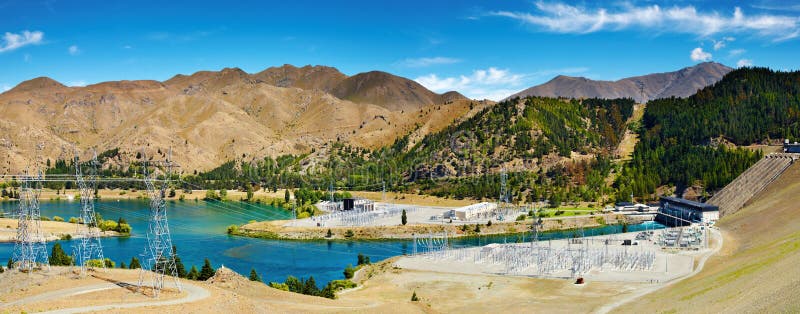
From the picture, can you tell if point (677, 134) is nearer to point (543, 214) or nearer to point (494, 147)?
point (494, 147)

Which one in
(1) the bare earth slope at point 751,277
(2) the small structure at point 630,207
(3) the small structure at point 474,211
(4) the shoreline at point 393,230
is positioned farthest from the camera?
(2) the small structure at point 630,207

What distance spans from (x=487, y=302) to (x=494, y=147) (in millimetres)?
140729

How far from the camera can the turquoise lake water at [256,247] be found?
8793 cm

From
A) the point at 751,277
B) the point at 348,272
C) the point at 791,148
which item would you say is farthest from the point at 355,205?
the point at 751,277

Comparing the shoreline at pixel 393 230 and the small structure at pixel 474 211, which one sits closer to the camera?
the shoreline at pixel 393 230

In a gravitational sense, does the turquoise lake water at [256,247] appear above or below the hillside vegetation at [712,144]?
below

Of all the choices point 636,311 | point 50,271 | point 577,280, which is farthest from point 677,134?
point 50,271

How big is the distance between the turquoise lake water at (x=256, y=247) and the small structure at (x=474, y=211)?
13.5 m

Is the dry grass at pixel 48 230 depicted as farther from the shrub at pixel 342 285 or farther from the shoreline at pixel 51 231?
the shrub at pixel 342 285

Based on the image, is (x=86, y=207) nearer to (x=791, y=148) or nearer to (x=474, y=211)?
(x=474, y=211)

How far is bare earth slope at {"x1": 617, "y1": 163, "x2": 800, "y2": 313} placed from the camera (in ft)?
125

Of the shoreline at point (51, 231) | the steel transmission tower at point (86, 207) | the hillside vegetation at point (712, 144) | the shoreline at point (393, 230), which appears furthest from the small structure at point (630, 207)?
the steel transmission tower at point (86, 207)

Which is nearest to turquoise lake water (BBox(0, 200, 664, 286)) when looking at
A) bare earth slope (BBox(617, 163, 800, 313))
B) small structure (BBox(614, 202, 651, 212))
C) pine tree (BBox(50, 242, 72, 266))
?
small structure (BBox(614, 202, 651, 212))

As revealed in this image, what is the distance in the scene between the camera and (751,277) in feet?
158
